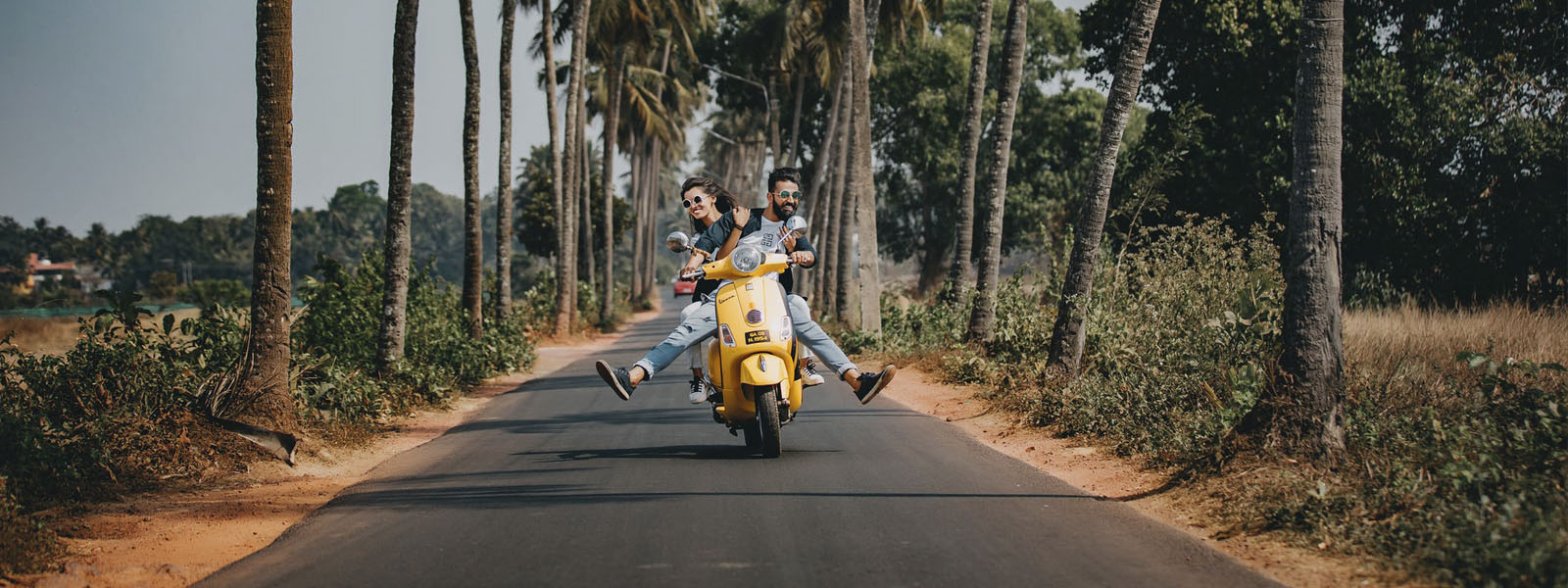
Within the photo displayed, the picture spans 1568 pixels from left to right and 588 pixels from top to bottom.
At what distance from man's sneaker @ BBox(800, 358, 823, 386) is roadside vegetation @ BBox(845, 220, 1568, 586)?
2380 mm

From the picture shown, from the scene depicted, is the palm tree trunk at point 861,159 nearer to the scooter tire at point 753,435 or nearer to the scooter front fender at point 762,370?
the scooter tire at point 753,435

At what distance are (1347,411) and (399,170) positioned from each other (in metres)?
10.3

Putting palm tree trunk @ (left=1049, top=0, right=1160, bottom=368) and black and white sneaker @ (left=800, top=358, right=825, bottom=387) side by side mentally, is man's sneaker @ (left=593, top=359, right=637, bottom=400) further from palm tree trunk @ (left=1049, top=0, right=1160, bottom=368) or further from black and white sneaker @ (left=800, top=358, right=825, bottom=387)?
palm tree trunk @ (left=1049, top=0, right=1160, bottom=368)

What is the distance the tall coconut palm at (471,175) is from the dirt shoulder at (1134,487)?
7867 mm

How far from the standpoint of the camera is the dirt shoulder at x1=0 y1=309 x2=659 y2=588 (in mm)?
5691

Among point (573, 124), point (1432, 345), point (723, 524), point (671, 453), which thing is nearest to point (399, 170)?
point (671, 453)

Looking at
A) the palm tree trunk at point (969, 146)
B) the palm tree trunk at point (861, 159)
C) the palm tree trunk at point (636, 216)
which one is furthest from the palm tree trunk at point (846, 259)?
the palm tree trunk at point (636, 216)

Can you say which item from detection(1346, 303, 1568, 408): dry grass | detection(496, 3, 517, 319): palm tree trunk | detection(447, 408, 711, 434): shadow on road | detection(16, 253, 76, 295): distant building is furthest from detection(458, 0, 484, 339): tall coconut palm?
detection(16, 253, 76, 295): distant building

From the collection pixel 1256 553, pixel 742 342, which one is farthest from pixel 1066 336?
pixel 1256 553

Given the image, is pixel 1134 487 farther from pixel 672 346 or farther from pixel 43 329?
pixel 43 329

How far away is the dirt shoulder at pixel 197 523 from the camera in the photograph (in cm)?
569

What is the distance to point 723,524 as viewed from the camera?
6289 mm

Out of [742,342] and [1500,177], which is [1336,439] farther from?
[1500,177]

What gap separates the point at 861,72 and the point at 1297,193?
17.5m
